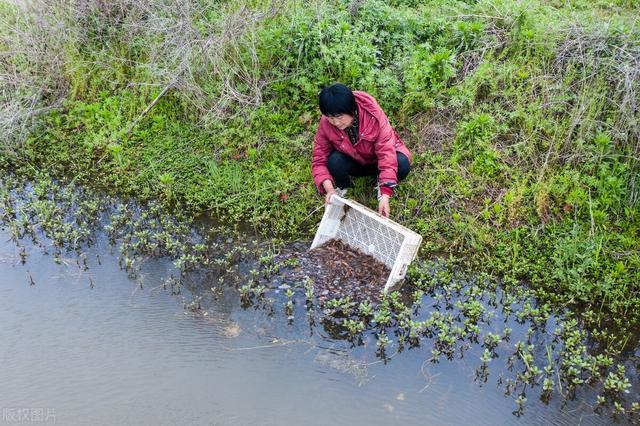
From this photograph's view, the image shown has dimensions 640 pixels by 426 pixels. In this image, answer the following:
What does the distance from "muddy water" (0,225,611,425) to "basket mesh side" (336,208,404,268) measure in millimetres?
854

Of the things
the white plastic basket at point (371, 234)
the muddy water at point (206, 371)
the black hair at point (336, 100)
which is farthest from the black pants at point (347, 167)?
the muddy water at point (206, 371)

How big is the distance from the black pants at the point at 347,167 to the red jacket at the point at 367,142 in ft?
0.20

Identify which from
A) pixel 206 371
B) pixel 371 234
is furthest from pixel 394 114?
pixel 206 371

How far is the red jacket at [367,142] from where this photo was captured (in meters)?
4.59

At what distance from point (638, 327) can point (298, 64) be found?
13.7 feet

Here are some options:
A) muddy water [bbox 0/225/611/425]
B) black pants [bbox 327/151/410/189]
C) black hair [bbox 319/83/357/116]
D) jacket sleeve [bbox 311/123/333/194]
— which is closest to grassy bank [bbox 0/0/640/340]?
black pants [bbox 327/151/410/189]

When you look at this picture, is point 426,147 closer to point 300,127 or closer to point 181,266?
point 300,127

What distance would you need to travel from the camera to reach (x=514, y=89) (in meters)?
5.65

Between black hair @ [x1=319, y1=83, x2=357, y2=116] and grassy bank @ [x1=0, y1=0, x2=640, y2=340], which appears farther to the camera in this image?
grassy bank @ [x1=0, y1=0, x2=640, y2=340]

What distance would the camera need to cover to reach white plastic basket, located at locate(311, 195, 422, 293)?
14.3ft

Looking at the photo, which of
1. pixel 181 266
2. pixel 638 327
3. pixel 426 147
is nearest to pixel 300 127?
pixel 426 147

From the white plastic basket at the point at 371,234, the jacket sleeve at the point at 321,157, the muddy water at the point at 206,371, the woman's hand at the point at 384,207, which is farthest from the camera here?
the jacket sleeve at the point at 321,157

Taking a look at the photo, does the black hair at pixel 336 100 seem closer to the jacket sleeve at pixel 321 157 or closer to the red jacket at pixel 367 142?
the red jacket at pixel 367 142

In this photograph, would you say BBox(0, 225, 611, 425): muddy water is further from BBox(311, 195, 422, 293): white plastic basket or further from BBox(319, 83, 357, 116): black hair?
BBox(319, 83, 357, 116): black hair
